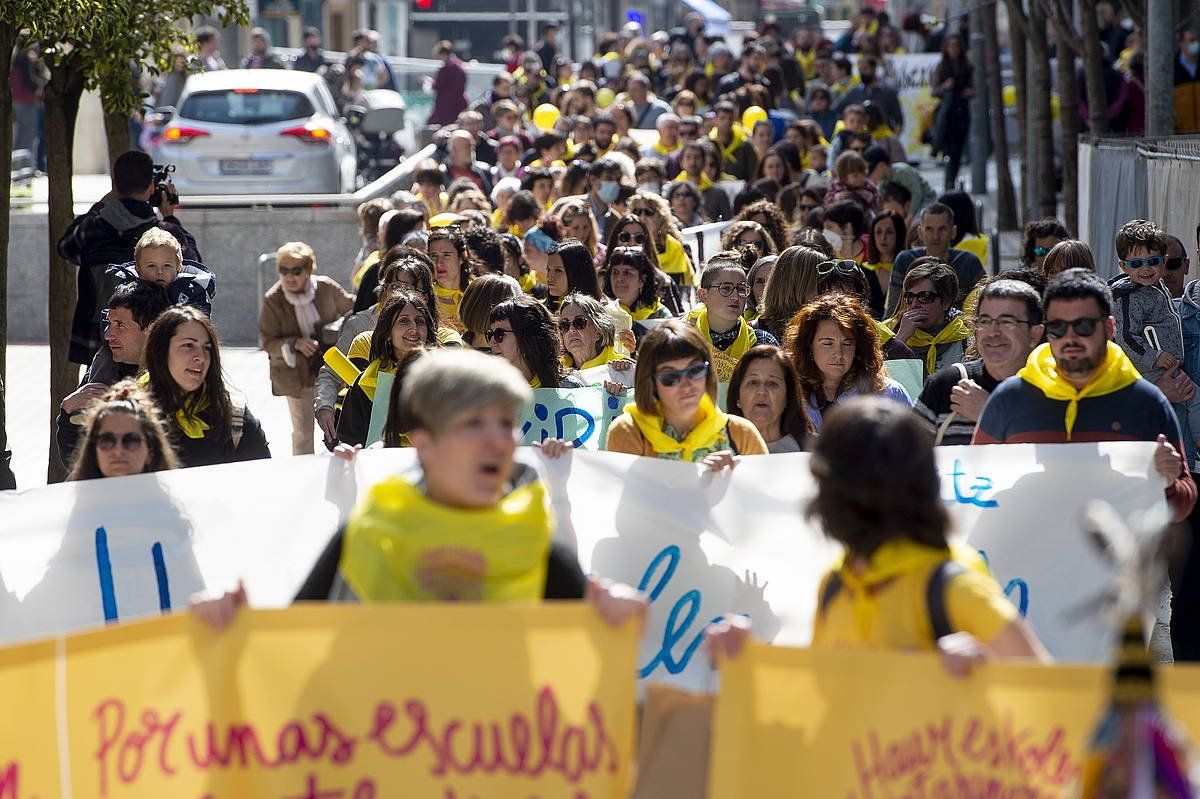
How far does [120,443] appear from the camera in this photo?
232 inches

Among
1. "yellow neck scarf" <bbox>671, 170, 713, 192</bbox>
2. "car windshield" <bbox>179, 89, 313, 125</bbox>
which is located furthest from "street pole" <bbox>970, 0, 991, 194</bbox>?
"car windshield" <bbox>179, 89, 313, 125</bbox>

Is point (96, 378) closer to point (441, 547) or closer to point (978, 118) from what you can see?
point (441, 547)

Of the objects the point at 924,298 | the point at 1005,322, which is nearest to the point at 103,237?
the point at 924,298

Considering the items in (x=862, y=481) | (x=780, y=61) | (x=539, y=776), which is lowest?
(x=539, y=776)

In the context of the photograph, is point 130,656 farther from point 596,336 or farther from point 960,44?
point 960,44

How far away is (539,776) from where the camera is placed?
4.07m

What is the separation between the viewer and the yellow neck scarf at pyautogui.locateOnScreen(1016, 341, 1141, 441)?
19.5 feet

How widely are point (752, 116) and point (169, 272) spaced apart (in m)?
13.1

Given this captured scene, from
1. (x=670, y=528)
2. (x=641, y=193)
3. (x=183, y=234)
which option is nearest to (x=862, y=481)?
(x=670, y=528)

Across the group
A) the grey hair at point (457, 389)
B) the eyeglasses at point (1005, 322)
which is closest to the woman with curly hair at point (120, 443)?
the grey hair at point (457, 389)

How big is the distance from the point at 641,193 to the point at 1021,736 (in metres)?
9.01

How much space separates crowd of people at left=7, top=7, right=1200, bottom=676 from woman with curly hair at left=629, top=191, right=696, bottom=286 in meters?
0.02

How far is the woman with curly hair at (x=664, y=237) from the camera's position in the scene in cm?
1223

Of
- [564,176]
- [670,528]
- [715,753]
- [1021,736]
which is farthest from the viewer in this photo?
[564,176]
